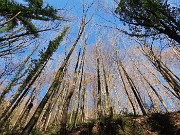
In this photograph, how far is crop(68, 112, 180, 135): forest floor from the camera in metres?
7.51

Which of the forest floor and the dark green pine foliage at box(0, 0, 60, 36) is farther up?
the dark green pine foliage at box(0, 0, 60, 36)

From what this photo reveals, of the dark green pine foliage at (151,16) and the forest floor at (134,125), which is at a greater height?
the dark green pine foliage at (151,16)

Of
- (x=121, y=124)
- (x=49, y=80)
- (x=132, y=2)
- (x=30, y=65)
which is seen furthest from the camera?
(x=49, y=80)

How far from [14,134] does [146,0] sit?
6809 mm

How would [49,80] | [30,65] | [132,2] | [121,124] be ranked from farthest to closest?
[49,80] → [30,65] → [121,124] → [132,2]

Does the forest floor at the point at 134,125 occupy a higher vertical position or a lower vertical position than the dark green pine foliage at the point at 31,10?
lower

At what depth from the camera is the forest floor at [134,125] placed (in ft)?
24.6

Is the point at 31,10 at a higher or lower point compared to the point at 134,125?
higher

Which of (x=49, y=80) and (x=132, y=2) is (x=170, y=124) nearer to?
(x=132, y=2)

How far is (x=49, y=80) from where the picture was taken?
51.7 feet

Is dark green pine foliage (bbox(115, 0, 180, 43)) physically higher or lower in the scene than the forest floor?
higher

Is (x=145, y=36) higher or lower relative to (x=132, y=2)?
lower

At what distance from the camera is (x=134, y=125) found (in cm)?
779

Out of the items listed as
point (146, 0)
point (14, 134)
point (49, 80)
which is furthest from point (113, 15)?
point (49, 80)
